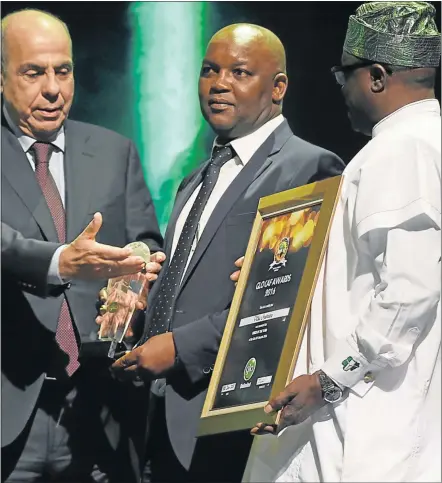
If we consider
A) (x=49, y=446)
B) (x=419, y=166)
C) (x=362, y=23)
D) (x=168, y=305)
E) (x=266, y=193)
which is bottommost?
(x=49, y=446)

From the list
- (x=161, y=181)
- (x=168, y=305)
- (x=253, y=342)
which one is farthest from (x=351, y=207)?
(x=161, y=181)

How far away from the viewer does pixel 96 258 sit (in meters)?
4.28

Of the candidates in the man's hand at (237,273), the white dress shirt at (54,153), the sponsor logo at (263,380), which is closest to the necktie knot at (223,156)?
the man's hand at (237,273)

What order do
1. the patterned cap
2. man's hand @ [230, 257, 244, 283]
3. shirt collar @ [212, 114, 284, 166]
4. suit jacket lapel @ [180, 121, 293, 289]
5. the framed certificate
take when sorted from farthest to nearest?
shirt collar @ [212, 114, 284, 166] → suit jacket lapel @ [180, 121, 293, 289] → man's hand @ [230, 257, 244, 283] → the patterned cap → the framed certificate

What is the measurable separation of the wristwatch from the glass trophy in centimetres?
93

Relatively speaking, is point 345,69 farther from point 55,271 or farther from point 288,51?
point 55,271

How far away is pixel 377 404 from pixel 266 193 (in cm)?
95

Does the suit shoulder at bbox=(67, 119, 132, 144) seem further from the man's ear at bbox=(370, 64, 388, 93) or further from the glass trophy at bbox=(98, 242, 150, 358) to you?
the man's ear at bbox=(370, 64, 388, 93)

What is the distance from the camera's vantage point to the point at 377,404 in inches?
147

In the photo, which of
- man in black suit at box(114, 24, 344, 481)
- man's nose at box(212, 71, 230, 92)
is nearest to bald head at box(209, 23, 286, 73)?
man in black suit at box(114, 24, 344, 481)

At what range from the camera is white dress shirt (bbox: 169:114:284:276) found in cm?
443

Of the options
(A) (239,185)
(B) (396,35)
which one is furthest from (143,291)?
Result: (B) (396,35)

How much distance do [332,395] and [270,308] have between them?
34 centimetres

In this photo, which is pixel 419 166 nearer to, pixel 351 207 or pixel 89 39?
pixel 351 207
